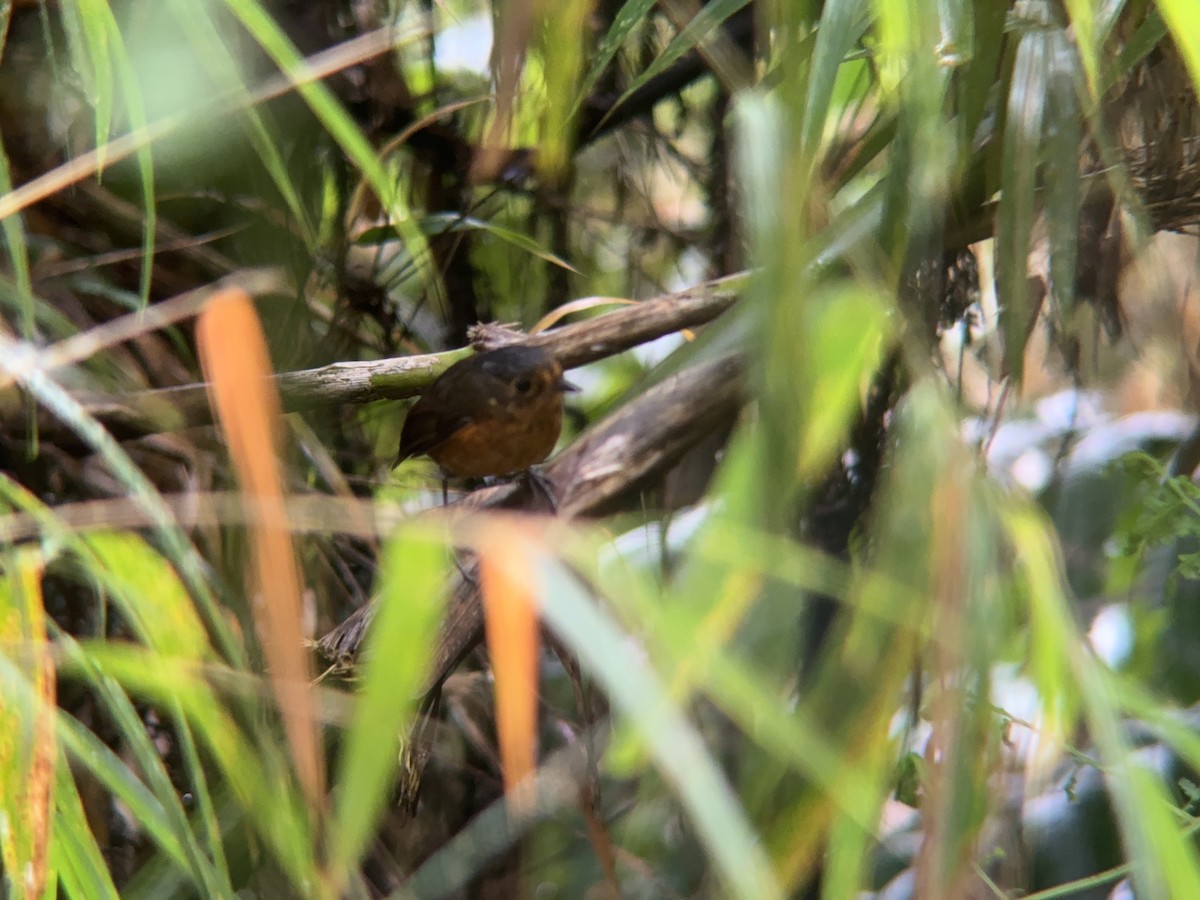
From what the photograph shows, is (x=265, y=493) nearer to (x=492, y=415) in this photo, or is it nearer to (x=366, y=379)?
(x=366, y=379)

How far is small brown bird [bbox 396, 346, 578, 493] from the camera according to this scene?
6.50 ft

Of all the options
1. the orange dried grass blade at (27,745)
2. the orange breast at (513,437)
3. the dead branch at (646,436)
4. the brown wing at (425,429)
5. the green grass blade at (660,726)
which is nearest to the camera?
the green grass blade at (660,726)

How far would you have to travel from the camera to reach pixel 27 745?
3.15ft

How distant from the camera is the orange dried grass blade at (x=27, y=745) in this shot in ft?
3.13

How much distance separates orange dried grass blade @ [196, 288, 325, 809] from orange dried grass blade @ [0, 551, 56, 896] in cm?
20

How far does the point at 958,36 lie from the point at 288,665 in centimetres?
74

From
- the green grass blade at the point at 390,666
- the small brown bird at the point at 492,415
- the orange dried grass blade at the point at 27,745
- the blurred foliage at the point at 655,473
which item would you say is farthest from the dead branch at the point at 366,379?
the green grass blade at the point at 390,666

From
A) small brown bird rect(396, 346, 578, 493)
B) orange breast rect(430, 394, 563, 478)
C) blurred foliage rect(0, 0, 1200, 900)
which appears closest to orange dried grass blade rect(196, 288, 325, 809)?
blurred foliage rect(0, 0, 1200, 900)

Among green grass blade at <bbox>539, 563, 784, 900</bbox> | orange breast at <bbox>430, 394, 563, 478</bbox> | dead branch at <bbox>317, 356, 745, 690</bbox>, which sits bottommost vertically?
orange breast at <bbox>430, 394, 563, 478</bbox>

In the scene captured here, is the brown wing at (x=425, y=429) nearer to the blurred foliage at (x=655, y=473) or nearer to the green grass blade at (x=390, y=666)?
the blurred foliage at (x=655, y=473)

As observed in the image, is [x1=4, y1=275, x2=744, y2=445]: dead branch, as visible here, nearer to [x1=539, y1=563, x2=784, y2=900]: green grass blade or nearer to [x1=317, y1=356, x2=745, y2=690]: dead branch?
[x1=317, y1=356, x2=745, y2=690]: dead branch

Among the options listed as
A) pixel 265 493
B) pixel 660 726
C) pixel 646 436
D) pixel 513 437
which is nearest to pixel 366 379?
pixel 646 436

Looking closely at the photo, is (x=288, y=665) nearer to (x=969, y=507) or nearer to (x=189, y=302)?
(x=969, y=507)

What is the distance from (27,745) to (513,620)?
18.0 inches
